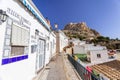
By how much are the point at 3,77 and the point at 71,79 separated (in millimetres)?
4765

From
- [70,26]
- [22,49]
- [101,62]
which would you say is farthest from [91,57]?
[70,26]

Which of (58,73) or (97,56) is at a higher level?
(97,56)

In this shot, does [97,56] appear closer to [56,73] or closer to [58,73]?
[58,73]

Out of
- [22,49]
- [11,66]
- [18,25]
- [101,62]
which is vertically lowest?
[101,62]

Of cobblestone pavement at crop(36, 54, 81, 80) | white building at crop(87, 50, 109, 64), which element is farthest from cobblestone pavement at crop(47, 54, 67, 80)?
white building at crop(87, 50, 109, 64)

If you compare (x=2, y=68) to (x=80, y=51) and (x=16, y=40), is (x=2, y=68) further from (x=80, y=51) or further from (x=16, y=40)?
(x=80, y=51)

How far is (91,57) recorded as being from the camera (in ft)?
76.3

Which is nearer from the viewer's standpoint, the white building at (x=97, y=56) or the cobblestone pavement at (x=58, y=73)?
the cobblestone pavement at (x=58, y=73)

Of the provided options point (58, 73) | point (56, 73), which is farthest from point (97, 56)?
point (56, 73)

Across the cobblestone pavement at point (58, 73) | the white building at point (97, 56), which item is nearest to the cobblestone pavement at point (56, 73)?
the cobblestone pavement at point (58, 73)

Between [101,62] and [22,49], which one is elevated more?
[22,49]

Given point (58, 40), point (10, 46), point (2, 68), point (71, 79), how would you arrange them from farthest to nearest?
point (58, 40) → point (71, 79) → point (10, 46) → point (2, 68)

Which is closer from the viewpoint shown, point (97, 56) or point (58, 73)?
point (58, 73)

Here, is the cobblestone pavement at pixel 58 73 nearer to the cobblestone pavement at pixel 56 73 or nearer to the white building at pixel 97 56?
the cobblestone pavement at pixel 56 73
